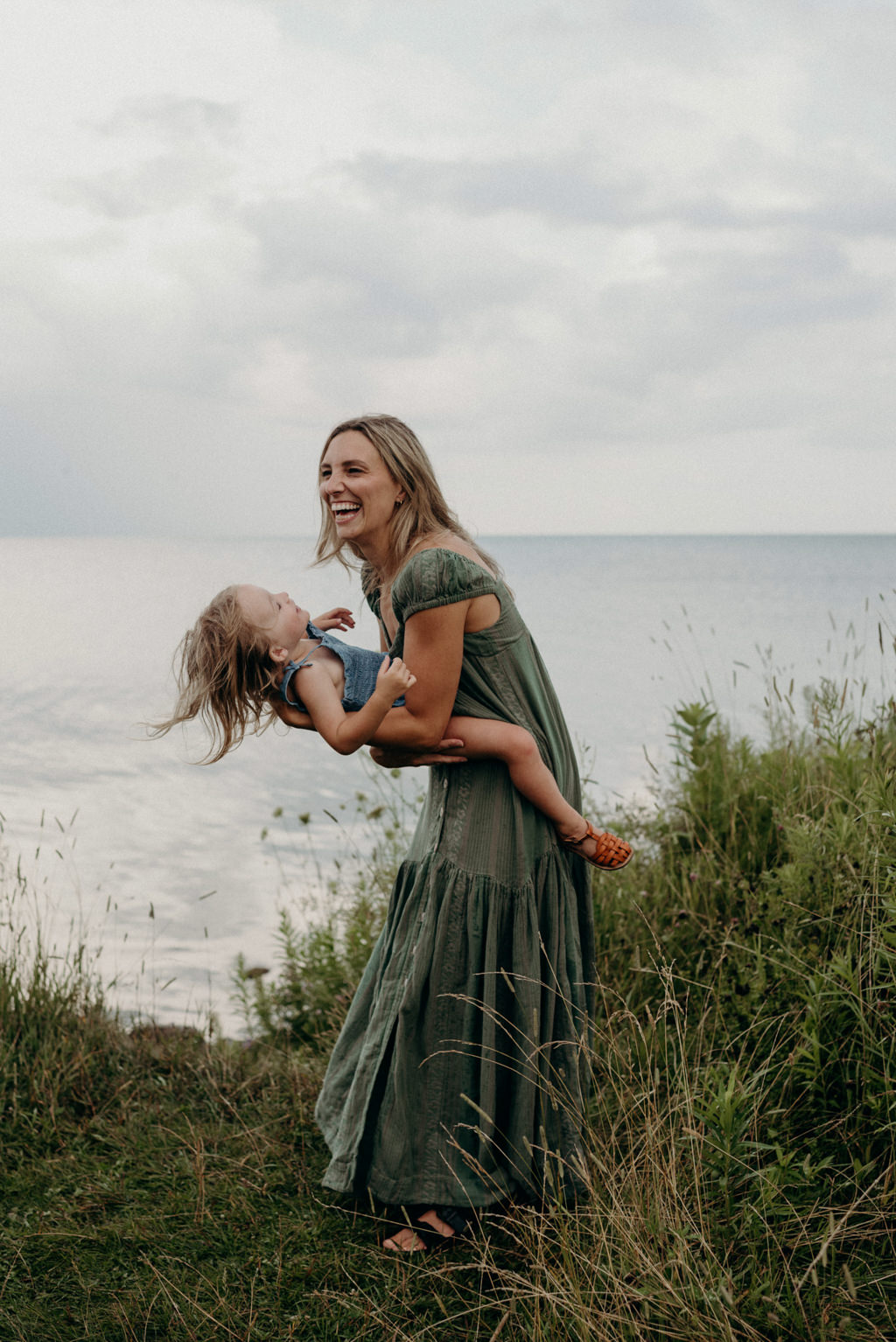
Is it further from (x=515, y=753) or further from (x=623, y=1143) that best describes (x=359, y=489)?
(x=623, y=1143)

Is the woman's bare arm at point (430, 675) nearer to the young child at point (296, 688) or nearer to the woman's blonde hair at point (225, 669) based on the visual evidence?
the young child at point (296, 688)

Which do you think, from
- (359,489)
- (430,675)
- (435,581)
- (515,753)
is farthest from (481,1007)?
(359,489)

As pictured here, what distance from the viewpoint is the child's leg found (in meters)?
2.54

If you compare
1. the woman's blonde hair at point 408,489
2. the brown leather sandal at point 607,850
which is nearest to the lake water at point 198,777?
the woman's blonde hair at point 408,489

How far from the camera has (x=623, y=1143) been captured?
2807 mm

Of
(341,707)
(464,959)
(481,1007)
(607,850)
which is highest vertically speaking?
(341,707)

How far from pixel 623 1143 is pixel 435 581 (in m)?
1.74

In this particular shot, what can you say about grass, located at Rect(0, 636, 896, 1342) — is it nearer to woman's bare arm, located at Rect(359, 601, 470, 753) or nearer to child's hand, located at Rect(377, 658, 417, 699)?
woman's bare arm, located at Rect(359, 601, 470, 753)

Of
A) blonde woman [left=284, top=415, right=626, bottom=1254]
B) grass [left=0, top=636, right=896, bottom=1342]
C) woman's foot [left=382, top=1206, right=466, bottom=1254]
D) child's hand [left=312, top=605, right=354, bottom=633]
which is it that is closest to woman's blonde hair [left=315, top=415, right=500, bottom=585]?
blonde woman [left=284, top=415, right=626, bottom=1254]

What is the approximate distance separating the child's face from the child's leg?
1.83 ft

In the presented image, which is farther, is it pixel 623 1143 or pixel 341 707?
pixel 623 1143

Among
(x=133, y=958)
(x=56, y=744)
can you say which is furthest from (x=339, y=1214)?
(x=56, y=744)

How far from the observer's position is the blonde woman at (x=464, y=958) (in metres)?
2.57

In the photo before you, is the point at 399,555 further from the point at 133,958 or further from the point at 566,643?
the point at 566,643
